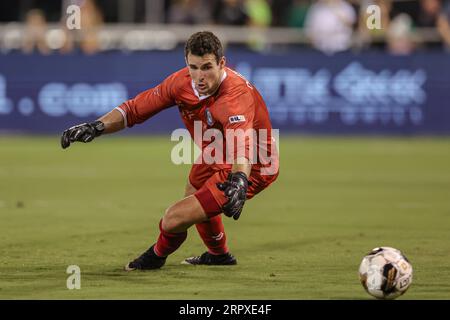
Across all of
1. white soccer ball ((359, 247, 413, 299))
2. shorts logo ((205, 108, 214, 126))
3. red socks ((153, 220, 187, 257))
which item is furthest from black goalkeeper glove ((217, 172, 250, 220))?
white soccer ball ((359, 247, 413, 299))

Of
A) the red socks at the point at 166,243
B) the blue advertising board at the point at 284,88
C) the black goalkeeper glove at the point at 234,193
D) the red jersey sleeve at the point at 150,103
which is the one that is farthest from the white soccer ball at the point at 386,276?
the blue advertising board at the point at 284,88

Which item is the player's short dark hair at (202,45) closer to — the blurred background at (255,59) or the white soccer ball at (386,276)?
the white soccer ball at (386,276)

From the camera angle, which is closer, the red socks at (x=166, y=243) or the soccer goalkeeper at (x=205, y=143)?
the soccer goalkeeper at (x=205, y=143)

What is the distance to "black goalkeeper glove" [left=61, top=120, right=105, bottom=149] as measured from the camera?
8.98m

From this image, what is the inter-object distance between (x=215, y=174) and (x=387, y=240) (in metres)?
2.71

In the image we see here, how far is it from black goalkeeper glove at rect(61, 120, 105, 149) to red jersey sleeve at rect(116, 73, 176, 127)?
0.34m

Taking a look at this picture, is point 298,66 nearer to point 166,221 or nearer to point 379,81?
point 379,81

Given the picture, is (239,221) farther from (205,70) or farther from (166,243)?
(205,70)

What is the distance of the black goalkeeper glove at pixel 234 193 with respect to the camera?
835cm

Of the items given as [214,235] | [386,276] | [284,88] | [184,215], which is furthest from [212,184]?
[284,88]

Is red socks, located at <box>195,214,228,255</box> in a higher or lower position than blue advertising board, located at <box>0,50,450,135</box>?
lower

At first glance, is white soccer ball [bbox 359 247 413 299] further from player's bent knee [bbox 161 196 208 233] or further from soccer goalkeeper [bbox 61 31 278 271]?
player's bent knee [bbox 161 196 208 233]

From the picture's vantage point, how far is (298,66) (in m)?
22.9
